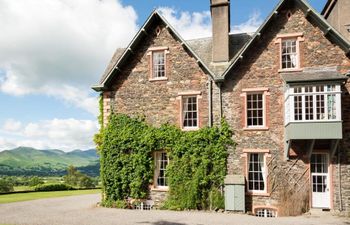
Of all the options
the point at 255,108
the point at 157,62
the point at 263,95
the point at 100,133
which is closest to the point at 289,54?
the point at 263,95

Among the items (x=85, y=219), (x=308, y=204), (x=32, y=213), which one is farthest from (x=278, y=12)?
(x=32, y=213)

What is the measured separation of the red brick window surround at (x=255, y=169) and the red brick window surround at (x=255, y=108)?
1499 millimetres

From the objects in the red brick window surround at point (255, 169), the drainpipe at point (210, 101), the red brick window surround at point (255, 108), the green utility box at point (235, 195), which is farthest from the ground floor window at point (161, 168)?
Result: the red brick window surround at point (255, 108)

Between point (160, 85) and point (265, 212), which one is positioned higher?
point (160, 85)

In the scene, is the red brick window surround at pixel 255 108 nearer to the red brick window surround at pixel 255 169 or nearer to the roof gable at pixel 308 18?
the red brick window surround at pixel 255 169

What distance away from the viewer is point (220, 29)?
68.5 ft

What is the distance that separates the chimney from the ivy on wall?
15.1ft

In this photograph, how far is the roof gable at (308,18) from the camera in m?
18.2

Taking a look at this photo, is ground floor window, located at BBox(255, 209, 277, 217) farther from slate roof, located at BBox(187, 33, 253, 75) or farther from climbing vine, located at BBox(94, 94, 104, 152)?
climbing vine, located at BBox(94, 94, 104, 152)

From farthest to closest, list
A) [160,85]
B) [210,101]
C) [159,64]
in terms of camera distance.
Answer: [159,64]
[160,85]
[210,101]

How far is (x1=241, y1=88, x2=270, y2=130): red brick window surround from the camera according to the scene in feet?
63.0

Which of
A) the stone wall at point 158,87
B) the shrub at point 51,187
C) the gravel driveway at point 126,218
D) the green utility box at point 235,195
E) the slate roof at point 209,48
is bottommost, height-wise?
the shrub at point 51,187

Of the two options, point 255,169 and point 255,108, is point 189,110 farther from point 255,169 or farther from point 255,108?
point 255,169

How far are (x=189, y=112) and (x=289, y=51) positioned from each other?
23.2 feet
